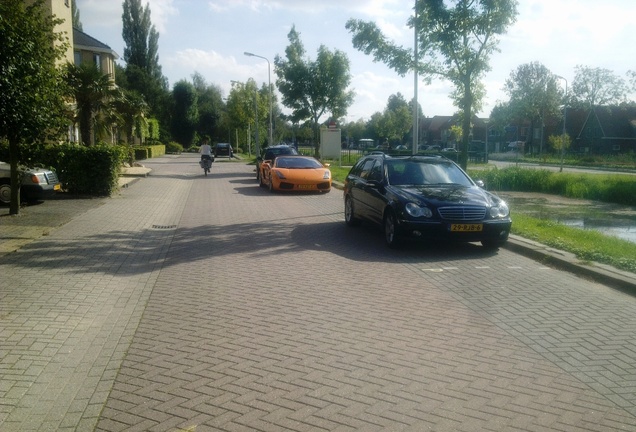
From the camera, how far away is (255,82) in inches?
2381

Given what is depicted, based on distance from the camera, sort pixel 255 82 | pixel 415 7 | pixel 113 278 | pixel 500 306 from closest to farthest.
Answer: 1. pixel 500 306
2. pixel 113 278
3. pixel 415 7
4. pixel 255 82

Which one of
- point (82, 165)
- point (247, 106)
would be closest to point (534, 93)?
point (247, 106)

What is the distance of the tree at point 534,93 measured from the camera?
3452 inches

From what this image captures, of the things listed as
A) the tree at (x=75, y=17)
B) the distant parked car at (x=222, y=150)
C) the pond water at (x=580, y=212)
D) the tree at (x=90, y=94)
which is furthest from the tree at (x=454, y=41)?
the tree at (x=75, y=17)

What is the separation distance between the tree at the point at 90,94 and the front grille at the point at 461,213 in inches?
735

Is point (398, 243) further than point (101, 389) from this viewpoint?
Yes

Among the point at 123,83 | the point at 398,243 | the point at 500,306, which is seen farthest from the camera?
the point at 123,83

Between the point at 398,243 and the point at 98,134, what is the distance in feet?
64.5

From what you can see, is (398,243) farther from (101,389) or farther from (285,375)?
(101,389)

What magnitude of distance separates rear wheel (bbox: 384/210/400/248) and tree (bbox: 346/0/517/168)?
18.8 feet

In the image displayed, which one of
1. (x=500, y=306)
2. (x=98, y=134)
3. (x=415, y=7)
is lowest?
(x=500, y=306)

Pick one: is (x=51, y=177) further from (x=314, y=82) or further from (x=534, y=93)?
(x=534, y=93)

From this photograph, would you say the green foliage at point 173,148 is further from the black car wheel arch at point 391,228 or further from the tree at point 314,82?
the black car wheel arch at point 391,228

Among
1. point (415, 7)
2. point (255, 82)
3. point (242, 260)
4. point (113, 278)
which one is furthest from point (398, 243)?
point (255, 82)
